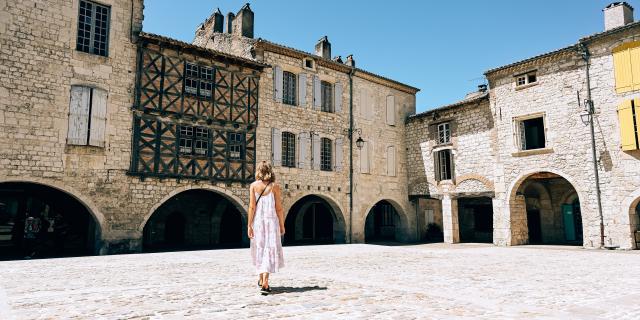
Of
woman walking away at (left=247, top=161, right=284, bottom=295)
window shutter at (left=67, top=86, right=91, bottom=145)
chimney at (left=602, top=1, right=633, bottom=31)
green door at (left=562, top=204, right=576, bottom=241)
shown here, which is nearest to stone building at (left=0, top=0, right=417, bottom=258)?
window shutter at (left=67, top=86, right=91, bottom=145)

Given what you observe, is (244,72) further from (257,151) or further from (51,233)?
(51,233)

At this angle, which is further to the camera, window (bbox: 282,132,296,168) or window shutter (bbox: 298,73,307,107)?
window shutter (bbox: 298,73,307,107)

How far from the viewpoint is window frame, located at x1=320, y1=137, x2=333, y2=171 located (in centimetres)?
1775

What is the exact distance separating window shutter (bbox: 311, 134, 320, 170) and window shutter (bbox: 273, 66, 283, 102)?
2.22 metres

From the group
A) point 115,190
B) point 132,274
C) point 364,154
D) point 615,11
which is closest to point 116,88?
point 115,190

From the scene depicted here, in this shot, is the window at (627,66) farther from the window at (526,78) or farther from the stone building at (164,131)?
the stone building at (164,131)

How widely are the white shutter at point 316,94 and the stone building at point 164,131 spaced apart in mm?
47

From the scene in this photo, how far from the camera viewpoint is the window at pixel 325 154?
17734 millimetres

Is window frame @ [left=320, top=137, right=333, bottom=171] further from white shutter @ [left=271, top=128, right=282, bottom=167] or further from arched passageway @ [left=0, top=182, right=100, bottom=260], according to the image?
arched passageway @ [left=0, top=182, right=100, bottom=260]

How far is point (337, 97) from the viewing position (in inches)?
727

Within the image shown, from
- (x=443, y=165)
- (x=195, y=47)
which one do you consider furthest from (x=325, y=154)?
(x=195, y=47)

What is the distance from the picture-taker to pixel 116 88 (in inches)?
504

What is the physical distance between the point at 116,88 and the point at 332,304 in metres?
11.2

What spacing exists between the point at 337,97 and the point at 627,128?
10841 mm
